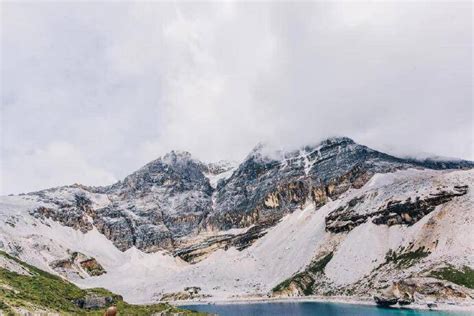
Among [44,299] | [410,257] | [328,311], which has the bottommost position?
[328,311]

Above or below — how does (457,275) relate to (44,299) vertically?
below

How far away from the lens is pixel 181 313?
118 meters

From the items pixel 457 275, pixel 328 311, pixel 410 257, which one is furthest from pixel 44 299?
pixel 410 257

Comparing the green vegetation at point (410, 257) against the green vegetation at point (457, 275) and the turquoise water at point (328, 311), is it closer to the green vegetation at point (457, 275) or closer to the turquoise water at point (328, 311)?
the green vegetation at point (457, 275)

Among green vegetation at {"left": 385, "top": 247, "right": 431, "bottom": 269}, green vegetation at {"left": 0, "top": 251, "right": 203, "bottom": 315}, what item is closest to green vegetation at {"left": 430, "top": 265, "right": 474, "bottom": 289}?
green vegetation at {"left": 385, "top": 247, "right": 431, "bottom": 269}

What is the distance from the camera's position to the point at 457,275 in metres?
160

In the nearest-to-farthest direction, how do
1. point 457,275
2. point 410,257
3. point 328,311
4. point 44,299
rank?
1. point 44,299
2. point 328,311
3. point 457,275
4. point 410,257

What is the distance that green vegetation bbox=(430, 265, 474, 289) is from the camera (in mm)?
155375

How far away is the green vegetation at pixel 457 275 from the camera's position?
155375mm

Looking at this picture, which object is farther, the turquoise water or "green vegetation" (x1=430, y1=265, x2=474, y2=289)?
"green vegetation" (x1=430, y1=265, x2=474, y2=289)

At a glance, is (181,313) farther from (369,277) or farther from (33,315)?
(369,277)

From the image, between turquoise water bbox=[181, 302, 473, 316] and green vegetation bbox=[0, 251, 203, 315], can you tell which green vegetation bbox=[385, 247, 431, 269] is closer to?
turquoise water bbox=[181, 302, 473, 316]

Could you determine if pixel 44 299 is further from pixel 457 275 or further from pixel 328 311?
pixel 457 275

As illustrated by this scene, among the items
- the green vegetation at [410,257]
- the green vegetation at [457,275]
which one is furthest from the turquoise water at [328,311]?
the green vegetation at [410,257]
